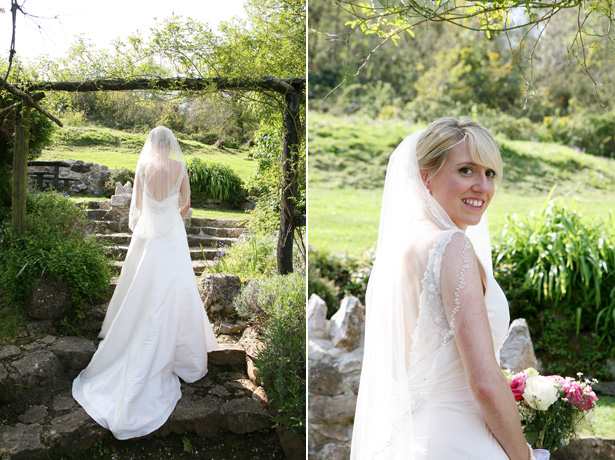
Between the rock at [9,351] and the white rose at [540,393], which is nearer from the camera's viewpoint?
the white rose at [540,393]

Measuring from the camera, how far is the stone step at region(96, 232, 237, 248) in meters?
2.95

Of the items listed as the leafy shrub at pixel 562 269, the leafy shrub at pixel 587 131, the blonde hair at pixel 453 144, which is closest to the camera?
the blonde hair at pixel 453 144

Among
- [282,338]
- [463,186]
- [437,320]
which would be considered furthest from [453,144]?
[282,338]

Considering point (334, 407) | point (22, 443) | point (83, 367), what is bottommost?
point (334, 407)

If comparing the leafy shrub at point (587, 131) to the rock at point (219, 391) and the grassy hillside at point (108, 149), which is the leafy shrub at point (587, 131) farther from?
the rock at point (219, 391)

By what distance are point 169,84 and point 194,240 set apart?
0.89m

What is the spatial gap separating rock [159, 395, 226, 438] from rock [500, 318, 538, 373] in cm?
236

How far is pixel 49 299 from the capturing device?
282 cm

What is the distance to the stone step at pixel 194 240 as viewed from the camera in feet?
9.69

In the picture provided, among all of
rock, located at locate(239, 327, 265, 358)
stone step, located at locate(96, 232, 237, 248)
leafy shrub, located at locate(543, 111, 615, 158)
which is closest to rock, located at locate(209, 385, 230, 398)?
rock, located at locate(239, 327, 265, 358)

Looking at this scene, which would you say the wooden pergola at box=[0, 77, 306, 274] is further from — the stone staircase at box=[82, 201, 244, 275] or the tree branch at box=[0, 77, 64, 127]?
the stone staircase at box=[82, 201, 244, 275]

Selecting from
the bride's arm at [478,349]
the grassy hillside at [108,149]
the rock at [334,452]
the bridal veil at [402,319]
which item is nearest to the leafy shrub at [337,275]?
the rock at [334,452]

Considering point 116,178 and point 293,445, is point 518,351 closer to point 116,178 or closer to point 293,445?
point 293,445

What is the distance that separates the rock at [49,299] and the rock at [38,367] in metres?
0.20
